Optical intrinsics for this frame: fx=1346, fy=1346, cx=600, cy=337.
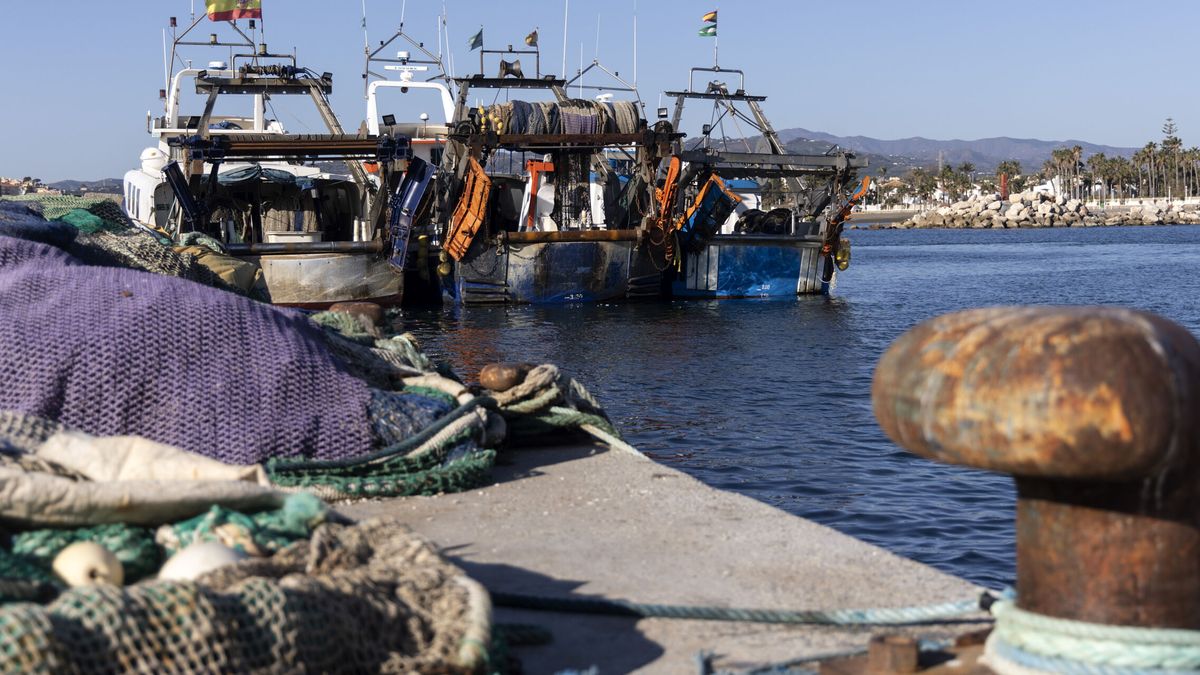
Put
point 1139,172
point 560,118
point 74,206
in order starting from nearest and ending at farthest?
point 74,206, point 560,118, point 1139,172

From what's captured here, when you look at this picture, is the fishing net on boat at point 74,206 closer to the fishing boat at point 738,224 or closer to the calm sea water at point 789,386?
the calm sea water at point 789,386

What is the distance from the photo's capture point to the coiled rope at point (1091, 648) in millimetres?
2707

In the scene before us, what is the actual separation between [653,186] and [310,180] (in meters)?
6.52

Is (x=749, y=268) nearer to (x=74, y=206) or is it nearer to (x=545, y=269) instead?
(x=545, y=269)

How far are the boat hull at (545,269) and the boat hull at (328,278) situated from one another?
195cm

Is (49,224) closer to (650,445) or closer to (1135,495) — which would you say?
(650,445)

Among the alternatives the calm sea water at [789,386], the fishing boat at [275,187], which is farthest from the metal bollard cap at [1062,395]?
the fishing boat at [275,187]

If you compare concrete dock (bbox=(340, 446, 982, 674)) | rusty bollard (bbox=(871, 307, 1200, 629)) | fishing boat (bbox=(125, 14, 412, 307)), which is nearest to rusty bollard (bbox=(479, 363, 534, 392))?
concrete dock (bbox=(340, 446, 982, 674))

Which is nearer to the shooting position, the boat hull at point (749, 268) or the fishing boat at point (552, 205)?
the fishing boat at point (552, 205)

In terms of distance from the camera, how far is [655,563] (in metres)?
4.10

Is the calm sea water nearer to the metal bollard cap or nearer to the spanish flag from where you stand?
the metal bollard cap

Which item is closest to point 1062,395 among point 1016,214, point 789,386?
point 789,386

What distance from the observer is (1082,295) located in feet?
103

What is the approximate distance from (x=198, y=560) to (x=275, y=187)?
22.7m
